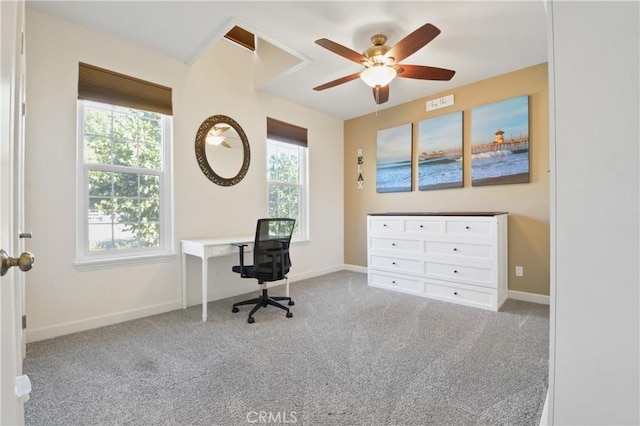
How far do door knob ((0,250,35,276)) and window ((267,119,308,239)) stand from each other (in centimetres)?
338

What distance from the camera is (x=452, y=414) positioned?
1491 millimetres

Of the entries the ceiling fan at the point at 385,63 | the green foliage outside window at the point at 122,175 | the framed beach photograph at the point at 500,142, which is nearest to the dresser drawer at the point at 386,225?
the framed beach photograph at the point at 500,142

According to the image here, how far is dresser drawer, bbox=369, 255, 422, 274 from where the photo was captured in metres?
3.57

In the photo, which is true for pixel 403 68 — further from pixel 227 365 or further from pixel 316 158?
pixel 227 365

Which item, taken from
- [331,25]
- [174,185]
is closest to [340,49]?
[331,25]

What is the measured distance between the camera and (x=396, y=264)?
3.74 meters

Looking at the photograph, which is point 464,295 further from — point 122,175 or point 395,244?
point 122,175

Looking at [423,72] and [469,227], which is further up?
[423,72]

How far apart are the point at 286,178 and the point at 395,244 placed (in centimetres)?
183

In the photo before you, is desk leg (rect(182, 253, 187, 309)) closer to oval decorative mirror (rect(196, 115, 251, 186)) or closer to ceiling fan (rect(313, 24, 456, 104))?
oval decorative mirror (rect(196, 115, 251, 186))

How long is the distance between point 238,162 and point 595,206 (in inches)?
134

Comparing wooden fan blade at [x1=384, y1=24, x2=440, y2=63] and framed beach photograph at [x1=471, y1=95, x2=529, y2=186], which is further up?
wooden fan blade at [x1=384, y1=24, x2=440, y2=63]

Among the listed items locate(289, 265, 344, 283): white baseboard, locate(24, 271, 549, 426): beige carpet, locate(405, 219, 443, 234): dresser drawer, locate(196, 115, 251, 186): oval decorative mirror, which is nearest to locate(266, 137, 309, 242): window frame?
locate(289, 265, 344, 283): white baseboard

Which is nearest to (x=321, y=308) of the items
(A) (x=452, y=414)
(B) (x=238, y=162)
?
(A) (x=452, y=414)
